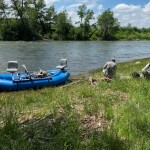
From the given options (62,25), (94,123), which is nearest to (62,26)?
(62,25)

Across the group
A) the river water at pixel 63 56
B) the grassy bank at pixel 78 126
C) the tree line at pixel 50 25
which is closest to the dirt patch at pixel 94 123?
the grassy bank at pixel 78 126

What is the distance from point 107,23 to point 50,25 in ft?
63.5

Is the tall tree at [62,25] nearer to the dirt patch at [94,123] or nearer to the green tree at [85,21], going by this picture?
the green tree at [85,21]

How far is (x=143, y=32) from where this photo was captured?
129m

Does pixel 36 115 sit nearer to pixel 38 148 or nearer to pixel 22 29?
pixel 38 148

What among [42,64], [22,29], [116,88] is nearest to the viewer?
[116,88]

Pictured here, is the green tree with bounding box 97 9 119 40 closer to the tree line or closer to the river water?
the tree line

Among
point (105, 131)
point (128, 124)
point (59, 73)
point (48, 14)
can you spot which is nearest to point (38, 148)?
point (105, 131)

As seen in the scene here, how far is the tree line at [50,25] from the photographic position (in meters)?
83.3

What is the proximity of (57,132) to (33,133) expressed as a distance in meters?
0.42

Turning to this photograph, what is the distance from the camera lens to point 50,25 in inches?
3831

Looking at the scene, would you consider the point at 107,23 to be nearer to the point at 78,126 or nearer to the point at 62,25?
the point at 62,25

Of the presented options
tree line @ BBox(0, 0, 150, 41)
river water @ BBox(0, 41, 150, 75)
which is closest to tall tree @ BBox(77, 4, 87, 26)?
tree line @ BBox(0, 0, 150, 41)

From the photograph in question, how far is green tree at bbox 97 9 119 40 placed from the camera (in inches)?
4066
